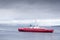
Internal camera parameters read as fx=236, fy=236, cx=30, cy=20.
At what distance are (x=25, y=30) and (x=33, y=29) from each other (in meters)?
2.39

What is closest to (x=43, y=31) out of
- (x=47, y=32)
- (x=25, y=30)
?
(x=47, y=32)

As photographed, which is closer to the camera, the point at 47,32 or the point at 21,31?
the point at 47,32

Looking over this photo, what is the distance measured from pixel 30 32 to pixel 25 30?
1.55 m

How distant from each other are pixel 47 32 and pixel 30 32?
5610 millimetres

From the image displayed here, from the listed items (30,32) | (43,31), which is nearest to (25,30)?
(30,32)

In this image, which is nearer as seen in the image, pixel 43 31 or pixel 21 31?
pixel 43 31

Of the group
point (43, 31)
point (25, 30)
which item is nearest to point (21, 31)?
point (25, 30)

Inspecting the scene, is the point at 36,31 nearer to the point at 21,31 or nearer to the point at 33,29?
the point at 33,29

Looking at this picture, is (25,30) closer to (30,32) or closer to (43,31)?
(30,32)

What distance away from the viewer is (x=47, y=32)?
202ft

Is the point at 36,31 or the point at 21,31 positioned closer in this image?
the point at 36,31

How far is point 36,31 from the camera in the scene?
62.0m

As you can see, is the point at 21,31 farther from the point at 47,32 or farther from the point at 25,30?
the point at 47,32

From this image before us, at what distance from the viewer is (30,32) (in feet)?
214
